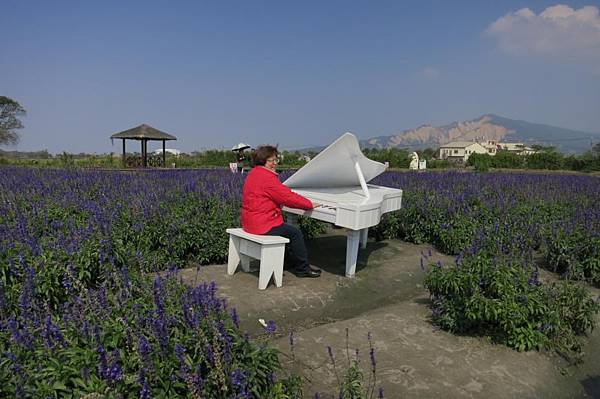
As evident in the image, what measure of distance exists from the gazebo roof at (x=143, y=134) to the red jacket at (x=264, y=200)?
21.5 metres

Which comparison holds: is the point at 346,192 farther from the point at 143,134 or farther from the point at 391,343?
the point at 143,134

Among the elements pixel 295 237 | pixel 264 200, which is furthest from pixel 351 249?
pixel 264 200

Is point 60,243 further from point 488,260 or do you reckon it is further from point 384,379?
point 488,260

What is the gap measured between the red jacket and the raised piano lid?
2.45 feet

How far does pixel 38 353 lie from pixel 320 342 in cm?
187

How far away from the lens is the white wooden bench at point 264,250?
4.18 meters

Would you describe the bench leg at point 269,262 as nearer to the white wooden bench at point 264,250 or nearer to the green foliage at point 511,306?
the white wooden bench at point 264,250

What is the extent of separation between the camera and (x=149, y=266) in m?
4.50

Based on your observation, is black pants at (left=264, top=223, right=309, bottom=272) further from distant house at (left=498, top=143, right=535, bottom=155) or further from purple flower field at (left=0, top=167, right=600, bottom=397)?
distant house at (left=498, top=143, right=535, bottom=155)

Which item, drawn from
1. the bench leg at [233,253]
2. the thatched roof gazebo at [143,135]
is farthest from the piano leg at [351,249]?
the thatched roof gazebo at [143,135]

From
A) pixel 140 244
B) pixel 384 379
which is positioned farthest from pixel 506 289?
pixel 140 244

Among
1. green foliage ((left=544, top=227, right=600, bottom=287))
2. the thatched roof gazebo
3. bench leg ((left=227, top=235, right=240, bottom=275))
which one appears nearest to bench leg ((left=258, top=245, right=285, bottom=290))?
bench leg ((left=227, top=235, right=240, bottom=275))

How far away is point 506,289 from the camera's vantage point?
3115mm

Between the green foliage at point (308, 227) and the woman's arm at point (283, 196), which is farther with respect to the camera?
the green foliage at point (308, 227)
